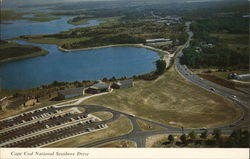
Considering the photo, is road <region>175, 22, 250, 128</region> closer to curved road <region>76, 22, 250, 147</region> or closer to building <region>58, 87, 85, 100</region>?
curved road <region>76, 22, 250, 147</region>

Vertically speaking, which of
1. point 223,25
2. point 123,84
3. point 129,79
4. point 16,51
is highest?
point 223,25

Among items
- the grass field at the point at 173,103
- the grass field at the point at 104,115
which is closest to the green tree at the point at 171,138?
the grass field at the point at 173,103

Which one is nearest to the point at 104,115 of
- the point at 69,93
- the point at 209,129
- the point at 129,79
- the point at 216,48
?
the point at 69,93

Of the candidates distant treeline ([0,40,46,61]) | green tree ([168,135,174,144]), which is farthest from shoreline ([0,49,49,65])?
green tree ([168,135,174,144])

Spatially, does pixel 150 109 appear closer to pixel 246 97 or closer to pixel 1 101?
pixel 246 97

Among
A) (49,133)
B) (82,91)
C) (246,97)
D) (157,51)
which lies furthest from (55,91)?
(157,51)

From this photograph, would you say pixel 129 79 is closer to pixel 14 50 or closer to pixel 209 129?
pixel 209 129
